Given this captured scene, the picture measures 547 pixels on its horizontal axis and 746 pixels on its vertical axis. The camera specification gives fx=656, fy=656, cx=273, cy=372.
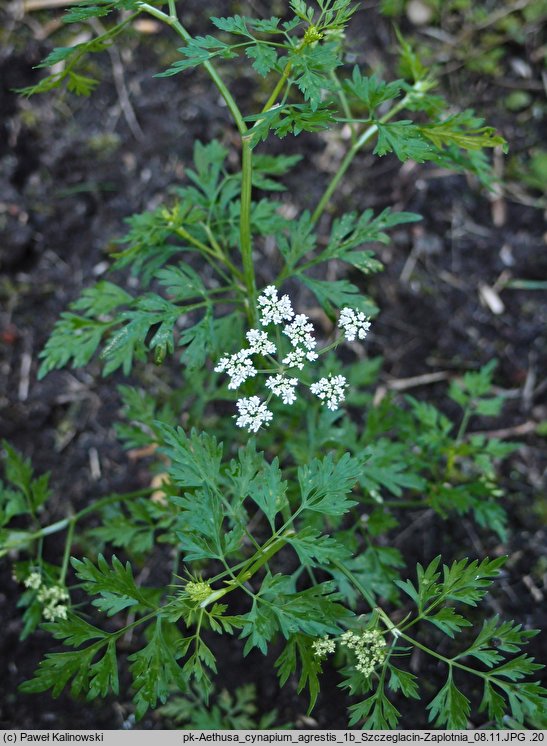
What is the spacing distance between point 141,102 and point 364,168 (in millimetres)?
1336

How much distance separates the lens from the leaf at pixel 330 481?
1.98 metres

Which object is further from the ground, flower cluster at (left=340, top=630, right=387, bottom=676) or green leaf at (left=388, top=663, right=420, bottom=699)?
flower cluster at (left=340, top=630, right=387, bottom=676)

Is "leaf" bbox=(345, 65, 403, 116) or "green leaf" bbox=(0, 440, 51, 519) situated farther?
"green leaf" bbox=(0, 440, 51, 519)

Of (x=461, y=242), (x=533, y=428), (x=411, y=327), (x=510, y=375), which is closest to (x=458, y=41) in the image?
(x=461, y=242)

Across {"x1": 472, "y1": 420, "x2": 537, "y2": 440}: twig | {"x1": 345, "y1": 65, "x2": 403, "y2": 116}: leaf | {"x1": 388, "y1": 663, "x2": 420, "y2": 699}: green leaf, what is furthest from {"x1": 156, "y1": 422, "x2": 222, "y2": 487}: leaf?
{"x1": 472, "y1": 420, "x2": 537, "y2": 440}: twig

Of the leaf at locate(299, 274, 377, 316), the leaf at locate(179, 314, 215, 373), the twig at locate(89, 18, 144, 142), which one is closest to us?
the leaf at locate(179, 314, 215, 373)

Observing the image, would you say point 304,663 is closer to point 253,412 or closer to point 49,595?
point 253,412

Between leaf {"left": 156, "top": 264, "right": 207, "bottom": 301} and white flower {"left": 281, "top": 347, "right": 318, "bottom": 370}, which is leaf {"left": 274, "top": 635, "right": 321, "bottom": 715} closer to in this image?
white flower {"left": 281, "top": 347, "right": 318, "bottom": 370}

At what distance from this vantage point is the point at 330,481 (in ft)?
6.55

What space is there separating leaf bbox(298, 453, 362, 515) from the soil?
61.0 inches

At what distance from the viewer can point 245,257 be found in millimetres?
2141

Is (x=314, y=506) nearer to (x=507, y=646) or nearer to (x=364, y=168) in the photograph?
(x=507, y=646)

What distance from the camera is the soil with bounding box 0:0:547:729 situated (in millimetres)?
3516

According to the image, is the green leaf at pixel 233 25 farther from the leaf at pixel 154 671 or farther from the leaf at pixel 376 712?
the leaf at pixel 376 712
